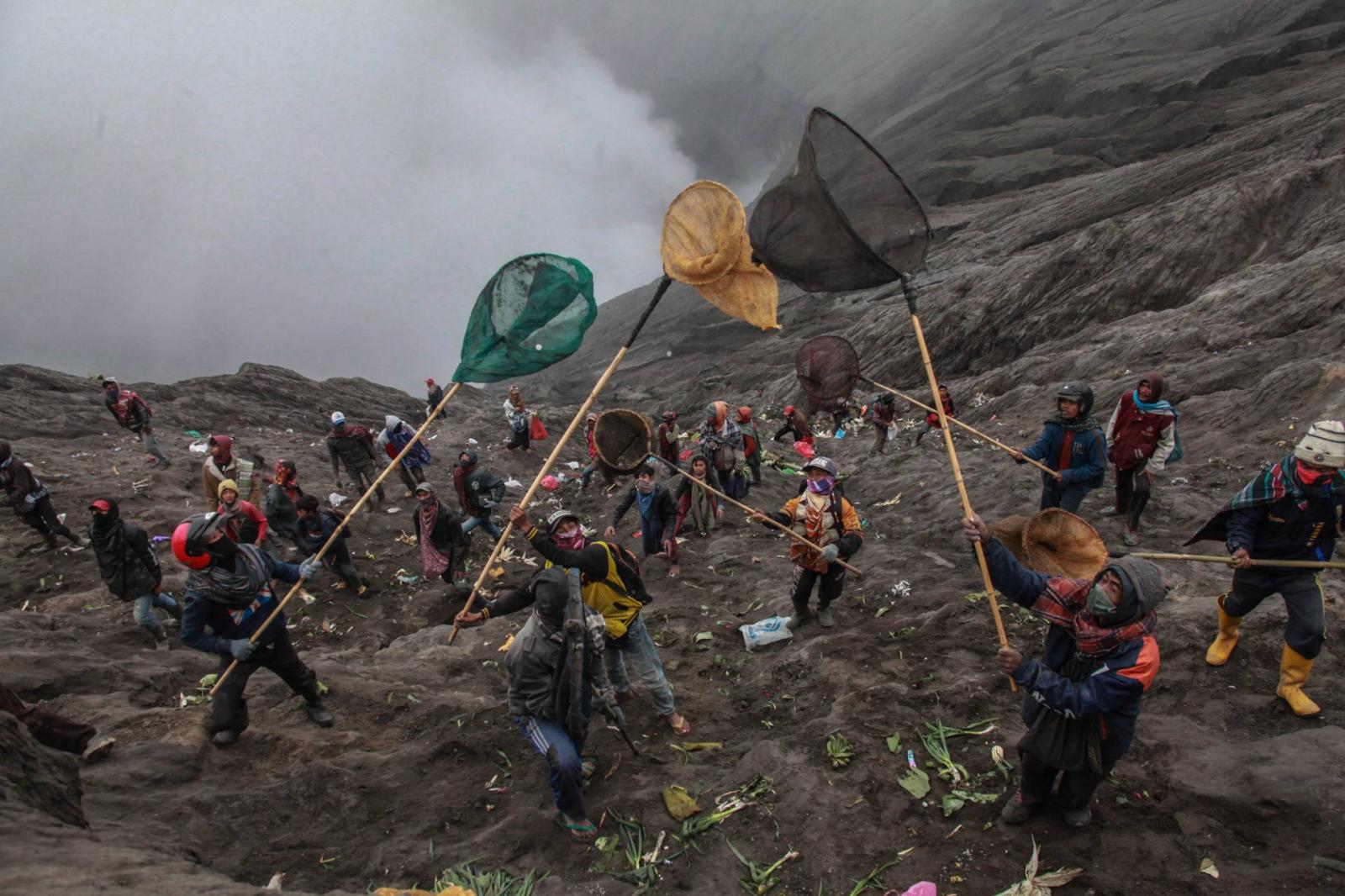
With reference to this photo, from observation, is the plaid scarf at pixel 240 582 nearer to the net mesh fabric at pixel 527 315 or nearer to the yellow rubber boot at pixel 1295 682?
the net mesh fabric at pixel 527 315

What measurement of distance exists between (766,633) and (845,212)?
Answer: 4183mm

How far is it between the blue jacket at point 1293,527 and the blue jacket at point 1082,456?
210cm

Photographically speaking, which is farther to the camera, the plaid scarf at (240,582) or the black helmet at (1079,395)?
the black helmet at (1079,395)

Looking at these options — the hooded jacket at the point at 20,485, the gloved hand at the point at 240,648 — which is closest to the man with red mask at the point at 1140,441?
the gloved hand at the point at 240,648

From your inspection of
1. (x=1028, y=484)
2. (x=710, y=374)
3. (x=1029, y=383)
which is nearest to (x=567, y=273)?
(x=1028, y=484)

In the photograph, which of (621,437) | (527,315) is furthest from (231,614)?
(621,437)

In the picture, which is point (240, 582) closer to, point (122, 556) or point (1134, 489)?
point (122, 556)

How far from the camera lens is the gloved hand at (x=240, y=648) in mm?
5211

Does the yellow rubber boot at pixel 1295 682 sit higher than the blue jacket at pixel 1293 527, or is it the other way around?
the blue jacket at pixel 1293 527

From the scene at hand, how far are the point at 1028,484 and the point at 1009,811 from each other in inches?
290

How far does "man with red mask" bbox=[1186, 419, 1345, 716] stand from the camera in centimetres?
439

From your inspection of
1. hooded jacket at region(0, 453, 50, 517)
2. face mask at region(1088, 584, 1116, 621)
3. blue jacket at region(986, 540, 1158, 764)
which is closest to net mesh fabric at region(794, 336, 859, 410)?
blue jacket at region(986, 540, 1158, 764)

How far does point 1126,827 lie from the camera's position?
13.0 ft

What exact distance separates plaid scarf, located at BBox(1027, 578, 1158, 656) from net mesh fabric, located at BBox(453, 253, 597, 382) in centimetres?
447
